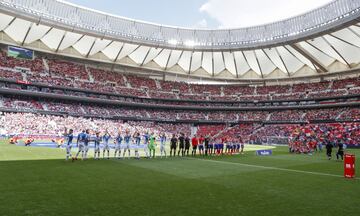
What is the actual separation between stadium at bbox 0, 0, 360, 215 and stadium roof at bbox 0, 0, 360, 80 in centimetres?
24

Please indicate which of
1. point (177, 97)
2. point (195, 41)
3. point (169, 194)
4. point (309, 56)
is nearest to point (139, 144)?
point (169, 194)

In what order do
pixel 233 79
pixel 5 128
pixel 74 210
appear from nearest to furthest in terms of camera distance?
1. pixel 74 210
2. pixel 5 128
3. pixel 233 79

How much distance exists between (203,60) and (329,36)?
1071 inches

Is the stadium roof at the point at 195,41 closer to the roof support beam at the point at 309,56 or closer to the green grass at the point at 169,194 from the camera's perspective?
the roof support beam at the point at 309,56

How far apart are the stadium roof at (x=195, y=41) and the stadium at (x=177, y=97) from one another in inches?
9.3

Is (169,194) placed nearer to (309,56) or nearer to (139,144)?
(139,144)

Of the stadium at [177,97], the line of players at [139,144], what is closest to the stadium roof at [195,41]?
the stadium at [177,97]

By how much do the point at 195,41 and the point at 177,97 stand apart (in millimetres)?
15446

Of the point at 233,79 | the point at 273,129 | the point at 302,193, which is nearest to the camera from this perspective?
the point at 302,193

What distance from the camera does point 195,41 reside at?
59.4 meters

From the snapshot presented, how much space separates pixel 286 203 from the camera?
7758 mm

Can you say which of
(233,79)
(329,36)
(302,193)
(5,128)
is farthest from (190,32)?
(302,193)

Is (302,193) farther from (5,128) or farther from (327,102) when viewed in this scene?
(327,102)

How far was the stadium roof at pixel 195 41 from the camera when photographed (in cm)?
4325
